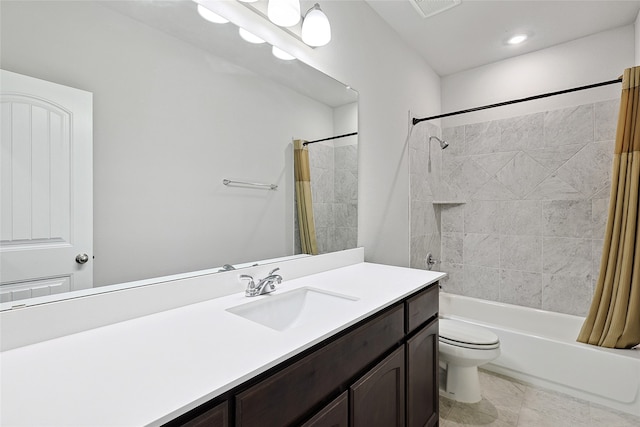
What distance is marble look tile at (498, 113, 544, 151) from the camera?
264cm

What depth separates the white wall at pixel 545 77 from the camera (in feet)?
7.69

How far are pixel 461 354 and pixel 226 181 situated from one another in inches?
66.9

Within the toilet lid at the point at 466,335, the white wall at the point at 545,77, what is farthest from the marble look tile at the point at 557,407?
the white wall at the point at 545,77

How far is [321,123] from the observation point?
1703 mm

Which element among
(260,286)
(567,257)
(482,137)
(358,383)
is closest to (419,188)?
(482,137)

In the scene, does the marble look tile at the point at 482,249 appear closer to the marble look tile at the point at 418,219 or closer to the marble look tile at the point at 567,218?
the marble look tile at the point at 567,218

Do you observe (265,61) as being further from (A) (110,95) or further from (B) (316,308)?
(B) (316,308)

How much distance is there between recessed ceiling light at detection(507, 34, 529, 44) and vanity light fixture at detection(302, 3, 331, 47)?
1857 millimetres

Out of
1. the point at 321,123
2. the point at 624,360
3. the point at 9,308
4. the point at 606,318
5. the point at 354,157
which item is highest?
the point at 321,123

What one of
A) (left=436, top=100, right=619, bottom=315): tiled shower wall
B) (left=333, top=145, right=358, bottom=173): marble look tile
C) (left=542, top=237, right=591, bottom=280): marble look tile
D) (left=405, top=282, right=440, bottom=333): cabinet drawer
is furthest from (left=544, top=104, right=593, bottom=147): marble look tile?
(left=405, top=282, right=440, bottom=333): cabinet drawer

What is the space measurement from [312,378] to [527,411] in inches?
71.2

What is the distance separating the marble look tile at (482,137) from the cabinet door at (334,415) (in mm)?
2733

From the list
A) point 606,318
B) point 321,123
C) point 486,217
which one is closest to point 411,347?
point 321,123

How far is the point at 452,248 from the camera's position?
309 centimetres
